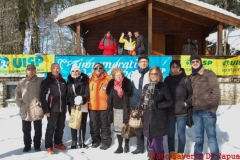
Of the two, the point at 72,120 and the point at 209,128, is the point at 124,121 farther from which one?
the point at 209,128

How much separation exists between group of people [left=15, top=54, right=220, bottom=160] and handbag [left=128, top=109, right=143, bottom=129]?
0.10m

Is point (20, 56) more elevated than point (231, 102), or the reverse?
point (20, 56)

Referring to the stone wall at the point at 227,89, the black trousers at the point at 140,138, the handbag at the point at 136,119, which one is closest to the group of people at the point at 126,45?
the stone wall at the point at 227,89

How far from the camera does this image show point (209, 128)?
438 centimetres

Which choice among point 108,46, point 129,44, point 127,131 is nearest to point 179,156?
point 127,131

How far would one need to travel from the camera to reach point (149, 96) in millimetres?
4508

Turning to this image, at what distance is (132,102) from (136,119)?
0.56 m

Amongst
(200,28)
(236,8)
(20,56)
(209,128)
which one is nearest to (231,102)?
(200,28)

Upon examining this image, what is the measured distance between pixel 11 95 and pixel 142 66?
7.27 meters

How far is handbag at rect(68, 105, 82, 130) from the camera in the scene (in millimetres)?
5371

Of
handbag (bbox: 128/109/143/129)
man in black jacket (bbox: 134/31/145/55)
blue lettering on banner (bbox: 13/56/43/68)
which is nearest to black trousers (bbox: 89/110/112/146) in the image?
handbag (bbox: 128/109/143/129)

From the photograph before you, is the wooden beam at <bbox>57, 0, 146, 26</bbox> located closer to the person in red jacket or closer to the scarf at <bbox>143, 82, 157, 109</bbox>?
the person in red jacket

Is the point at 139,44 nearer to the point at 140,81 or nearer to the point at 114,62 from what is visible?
the point at 114,62

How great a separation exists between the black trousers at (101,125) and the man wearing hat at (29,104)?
105cm
